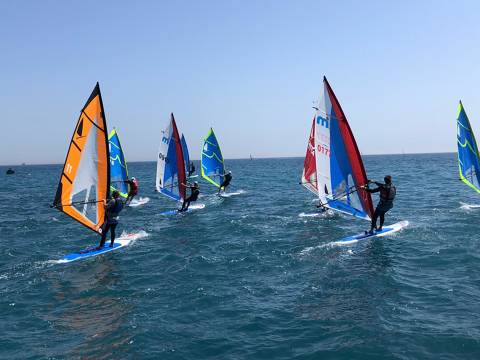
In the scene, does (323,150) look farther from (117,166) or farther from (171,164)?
(117,166)

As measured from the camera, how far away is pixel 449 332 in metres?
8.80

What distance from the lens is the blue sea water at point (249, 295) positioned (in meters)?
8.66

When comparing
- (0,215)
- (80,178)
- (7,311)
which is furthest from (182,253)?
(0,215)

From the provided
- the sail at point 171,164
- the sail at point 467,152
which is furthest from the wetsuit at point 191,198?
the sail at point 467,152

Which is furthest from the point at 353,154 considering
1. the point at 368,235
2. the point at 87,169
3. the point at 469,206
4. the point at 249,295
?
the point at 469,206

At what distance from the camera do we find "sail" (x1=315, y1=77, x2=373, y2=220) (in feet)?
57.3

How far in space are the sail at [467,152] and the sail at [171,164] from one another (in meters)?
18.4

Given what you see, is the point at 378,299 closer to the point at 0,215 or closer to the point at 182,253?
the point at 182,253

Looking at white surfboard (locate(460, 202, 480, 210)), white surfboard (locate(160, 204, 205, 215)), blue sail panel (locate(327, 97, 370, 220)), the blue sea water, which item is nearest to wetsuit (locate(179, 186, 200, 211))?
white surfboard (locate(160, 204, 205, 215))

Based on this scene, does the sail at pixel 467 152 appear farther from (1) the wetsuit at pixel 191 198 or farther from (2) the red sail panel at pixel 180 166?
(2) the red sail panel at pixel 180 166

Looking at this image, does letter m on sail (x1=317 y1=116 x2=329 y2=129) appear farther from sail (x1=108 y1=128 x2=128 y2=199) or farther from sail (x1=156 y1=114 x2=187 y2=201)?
sail (x1=108 y1=128 x2=128 y2=199)

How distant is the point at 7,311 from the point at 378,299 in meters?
10.2

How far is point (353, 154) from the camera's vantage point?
17516 mm

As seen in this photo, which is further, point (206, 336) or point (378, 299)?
point (378, 299)
